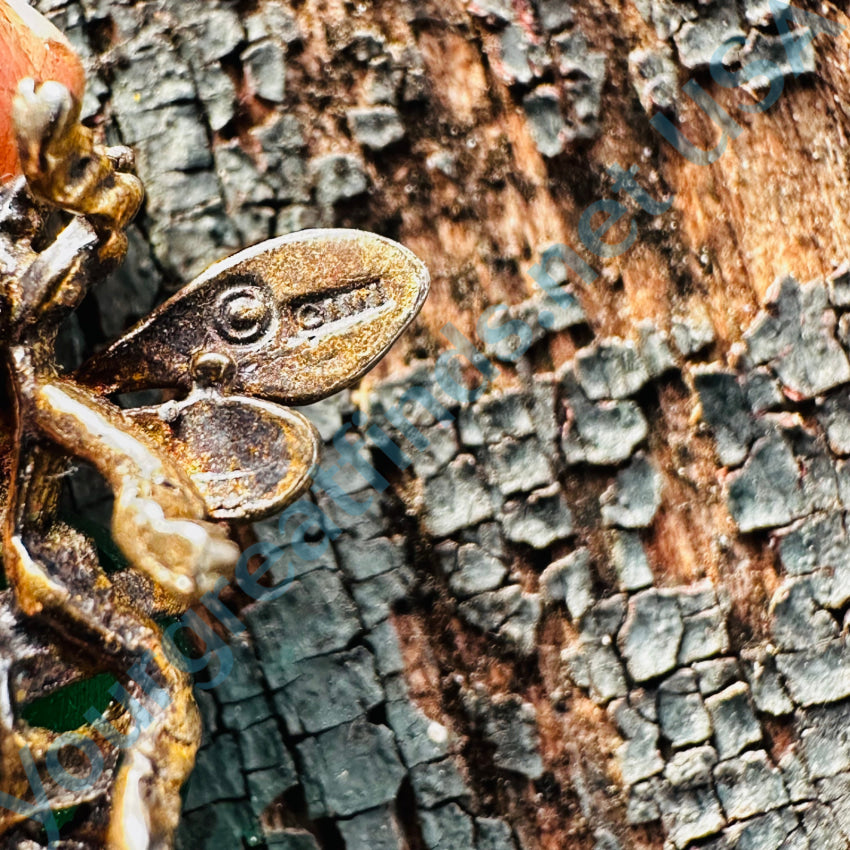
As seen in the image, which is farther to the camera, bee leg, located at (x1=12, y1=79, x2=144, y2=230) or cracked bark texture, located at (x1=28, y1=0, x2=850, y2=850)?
cracked bark texture, located at (x1=28, y1=0, x2=850, y2=850)

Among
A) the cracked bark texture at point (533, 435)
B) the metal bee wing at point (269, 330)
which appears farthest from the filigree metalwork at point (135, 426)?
the cracked bark texture at point (533, 435)

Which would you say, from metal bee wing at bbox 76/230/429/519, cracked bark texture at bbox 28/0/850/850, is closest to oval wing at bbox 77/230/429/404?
metal bee wing at bbox 76/230/429/519

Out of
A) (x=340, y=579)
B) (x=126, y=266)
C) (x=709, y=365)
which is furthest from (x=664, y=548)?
(x=126, y=266)

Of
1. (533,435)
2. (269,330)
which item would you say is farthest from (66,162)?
(533,435)

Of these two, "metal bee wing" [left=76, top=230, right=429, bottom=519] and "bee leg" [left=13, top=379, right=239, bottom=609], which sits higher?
"metal bee wing" [left=76, top=230, right=429, bottom=519]

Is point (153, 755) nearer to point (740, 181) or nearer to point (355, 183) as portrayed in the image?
point (355, 183)

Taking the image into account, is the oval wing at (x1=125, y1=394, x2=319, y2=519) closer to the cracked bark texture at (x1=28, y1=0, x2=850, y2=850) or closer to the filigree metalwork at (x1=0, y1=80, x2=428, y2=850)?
the filigree metalwork at (x1=0, y1=80, x2=428, y2=850)
